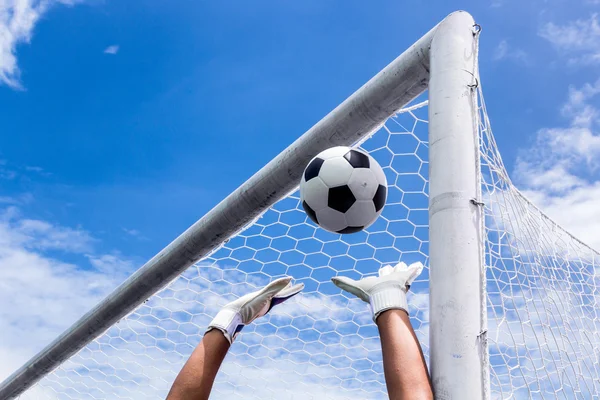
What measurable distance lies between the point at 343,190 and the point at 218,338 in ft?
2.91

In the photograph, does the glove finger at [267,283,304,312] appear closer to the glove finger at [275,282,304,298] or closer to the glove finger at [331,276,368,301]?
the glove finger at [275,282,304,298]

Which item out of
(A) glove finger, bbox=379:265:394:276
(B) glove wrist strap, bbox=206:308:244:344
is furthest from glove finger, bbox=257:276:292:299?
(A) glove finger, bbox=379:265:394:276

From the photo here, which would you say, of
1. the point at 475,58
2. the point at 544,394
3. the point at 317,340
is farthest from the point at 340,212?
the point at 317,340

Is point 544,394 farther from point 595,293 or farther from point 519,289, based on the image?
point 595,293

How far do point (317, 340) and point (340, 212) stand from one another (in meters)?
2.30

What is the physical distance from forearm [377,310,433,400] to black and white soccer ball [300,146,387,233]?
0.75 m

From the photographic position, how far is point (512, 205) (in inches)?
145

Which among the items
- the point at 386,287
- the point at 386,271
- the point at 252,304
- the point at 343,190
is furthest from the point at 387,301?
the point at 252,304

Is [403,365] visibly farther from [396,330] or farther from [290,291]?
[290,291]

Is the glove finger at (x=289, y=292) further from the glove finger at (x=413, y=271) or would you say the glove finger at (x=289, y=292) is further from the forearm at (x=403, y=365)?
the forearm at (x=403, y=365)

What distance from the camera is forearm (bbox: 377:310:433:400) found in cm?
202

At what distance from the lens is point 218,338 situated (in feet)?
8.80

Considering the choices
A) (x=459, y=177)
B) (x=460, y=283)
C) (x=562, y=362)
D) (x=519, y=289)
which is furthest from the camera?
(x=562, y=362)

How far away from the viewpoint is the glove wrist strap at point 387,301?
2.23 metres
